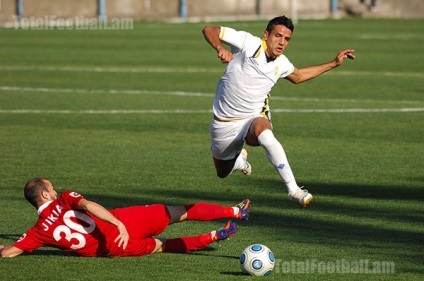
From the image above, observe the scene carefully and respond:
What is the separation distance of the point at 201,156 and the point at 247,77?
4.60 metres

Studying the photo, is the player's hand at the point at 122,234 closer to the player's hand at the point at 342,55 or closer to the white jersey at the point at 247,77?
the white jersey at the point at 247,77

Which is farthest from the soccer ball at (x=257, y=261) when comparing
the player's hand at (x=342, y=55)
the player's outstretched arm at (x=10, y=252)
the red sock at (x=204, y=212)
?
the player's hand at (x=342, y=55)

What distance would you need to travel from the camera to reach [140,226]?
396 inches

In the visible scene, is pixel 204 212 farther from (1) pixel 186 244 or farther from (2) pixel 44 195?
(2) pixel 44 195

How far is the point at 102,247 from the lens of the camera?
9.95m

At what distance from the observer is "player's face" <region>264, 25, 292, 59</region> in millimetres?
11977

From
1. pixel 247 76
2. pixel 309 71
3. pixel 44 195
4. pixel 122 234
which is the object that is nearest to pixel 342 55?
pixel 309 71

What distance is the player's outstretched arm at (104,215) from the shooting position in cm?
948

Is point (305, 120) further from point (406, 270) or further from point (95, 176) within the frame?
point (406, 270)

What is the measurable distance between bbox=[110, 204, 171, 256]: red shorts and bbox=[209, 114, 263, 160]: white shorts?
7.59 ft

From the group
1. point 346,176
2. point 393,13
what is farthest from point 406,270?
point 393,13

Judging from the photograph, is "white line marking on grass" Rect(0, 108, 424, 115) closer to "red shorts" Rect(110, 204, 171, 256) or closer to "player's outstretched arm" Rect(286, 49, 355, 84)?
"player's outstretched arm" Rect(286, 49, 355, 84)
